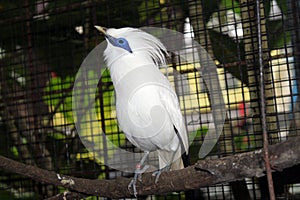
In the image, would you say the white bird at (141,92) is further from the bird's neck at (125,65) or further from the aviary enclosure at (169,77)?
the aviary enclosure at (169,77)

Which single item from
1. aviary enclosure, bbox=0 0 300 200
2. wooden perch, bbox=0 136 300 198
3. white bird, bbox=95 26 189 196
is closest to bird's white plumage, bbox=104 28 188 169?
white bird, bbox=95 26 189 196

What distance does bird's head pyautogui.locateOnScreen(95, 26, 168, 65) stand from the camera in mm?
1416

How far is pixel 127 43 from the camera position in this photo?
1426mm

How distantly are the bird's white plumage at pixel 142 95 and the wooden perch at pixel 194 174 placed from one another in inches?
7.1

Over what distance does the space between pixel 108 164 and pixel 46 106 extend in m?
0.46

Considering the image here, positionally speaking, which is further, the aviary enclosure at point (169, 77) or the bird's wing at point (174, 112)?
the aviary enclosure at point (169, 77)

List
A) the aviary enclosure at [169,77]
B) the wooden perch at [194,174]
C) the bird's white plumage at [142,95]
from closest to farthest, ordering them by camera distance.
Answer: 1. the wooden perch at [194,174]
2. the bird's white plumage at [142,95]
3. the aviary enclosure at [169,77]

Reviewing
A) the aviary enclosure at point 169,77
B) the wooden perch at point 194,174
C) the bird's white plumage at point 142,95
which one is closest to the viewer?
the wooden perch at point 194,174

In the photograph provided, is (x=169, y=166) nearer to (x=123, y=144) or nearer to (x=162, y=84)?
(x=162, y=84)

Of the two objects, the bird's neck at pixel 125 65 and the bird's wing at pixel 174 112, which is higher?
the bird's neck at pixel 125 65

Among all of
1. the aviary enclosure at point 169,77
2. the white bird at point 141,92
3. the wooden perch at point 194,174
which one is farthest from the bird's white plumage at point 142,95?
the aviary enclosure at point 169,77

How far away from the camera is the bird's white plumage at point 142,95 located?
1.39m

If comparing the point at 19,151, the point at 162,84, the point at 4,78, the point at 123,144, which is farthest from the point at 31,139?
the point at 162,84

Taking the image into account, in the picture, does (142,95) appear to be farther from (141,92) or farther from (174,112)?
(174,112)
